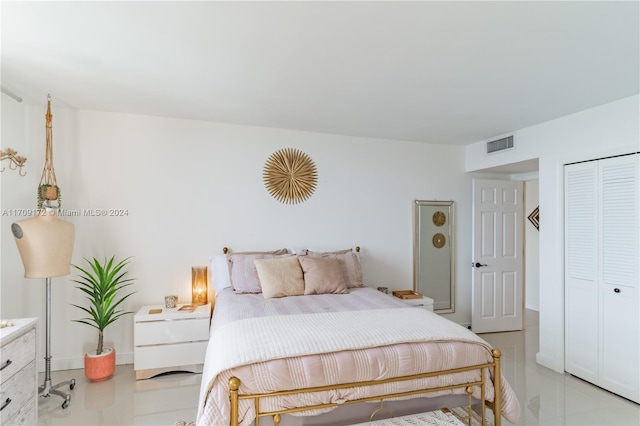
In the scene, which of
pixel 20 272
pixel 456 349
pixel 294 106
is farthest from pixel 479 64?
pixel 20 272

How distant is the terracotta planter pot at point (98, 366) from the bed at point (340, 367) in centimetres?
141

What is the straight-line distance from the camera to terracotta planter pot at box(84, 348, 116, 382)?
305cm

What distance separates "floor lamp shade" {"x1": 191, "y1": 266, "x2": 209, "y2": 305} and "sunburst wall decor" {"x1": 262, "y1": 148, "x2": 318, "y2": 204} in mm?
1148

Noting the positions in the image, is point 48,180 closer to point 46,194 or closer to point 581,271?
point 46,194

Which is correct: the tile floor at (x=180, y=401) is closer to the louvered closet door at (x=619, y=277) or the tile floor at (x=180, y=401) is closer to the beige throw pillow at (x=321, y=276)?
the louvered closet door at (x=619, y=277)

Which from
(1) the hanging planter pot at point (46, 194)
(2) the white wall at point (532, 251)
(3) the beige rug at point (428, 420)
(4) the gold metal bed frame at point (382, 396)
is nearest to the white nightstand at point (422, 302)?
(4) the gold metal bed frame at point (382, 396)

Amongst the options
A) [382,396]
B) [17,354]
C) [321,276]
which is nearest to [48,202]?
[17,354]

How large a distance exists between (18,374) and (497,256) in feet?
16.4

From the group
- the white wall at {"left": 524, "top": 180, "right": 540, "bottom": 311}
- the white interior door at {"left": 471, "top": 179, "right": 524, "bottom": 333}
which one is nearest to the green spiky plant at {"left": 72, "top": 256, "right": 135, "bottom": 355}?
the white interior door at {"left": 471, "top": 179, "right": 524, "bottom": 333}

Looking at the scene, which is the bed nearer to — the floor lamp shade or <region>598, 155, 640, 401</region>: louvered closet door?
the floor lamp shade

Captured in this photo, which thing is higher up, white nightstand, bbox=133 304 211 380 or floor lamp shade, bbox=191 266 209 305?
floor lamp shade, bbox=191 266 209 305

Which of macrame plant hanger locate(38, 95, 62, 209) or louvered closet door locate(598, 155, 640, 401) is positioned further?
macrame plant hanger locate(38, 95, 62, 209)

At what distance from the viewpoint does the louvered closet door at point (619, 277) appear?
2816 mm

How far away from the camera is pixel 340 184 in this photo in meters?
4.22
